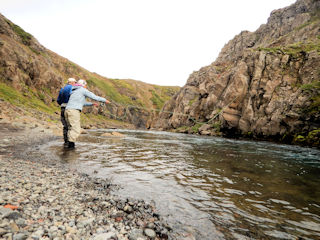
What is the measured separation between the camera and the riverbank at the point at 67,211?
252cm

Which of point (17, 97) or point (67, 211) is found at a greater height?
point (17, 97)

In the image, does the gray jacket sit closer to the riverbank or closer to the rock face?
the riverbank

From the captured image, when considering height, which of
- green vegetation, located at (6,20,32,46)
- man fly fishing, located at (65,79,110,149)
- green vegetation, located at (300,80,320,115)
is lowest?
man fly fishing, located at (65,79,110,149)

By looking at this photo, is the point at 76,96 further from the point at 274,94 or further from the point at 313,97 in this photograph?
the point at 274,94

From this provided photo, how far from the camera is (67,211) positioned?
3.17 m

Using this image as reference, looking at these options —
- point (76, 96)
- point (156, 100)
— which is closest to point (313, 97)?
point (76, 96)

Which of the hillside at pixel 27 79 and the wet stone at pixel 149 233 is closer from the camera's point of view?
the wet stone at pixel 149 233

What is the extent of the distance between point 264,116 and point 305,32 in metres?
37.0

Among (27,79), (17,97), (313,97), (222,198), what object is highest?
(27,79)

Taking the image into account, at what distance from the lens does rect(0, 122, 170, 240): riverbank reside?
8.26 ft

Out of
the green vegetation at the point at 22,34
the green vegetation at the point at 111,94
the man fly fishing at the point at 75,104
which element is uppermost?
the green vegetation at the point at 22,34

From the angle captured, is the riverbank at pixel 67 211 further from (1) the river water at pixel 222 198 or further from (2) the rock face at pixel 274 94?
(2) the rock face at pixel 274 94

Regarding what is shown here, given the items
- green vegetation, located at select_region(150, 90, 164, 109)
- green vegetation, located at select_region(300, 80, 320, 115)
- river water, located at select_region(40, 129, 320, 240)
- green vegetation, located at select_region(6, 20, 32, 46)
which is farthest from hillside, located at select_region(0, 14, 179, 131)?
green vegetation, located at select_region(150, 90, 164, 109)

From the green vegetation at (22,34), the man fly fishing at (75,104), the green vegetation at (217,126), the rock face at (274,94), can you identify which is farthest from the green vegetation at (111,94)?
the man fly fishing at (75,104)
